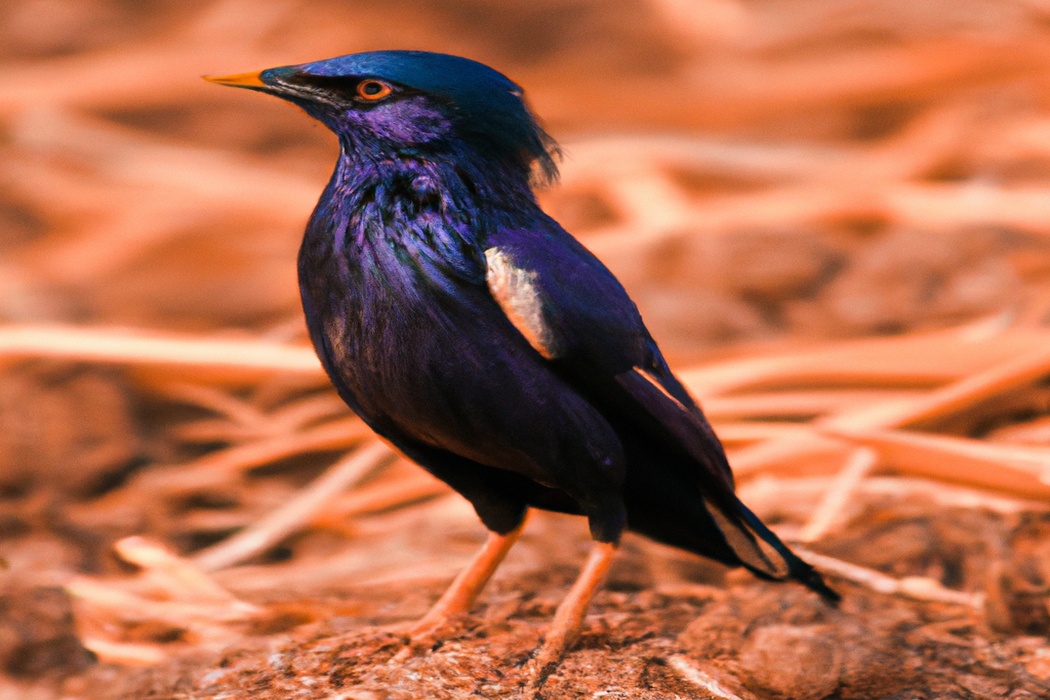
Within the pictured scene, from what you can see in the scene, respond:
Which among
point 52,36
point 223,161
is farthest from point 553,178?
point 52,36

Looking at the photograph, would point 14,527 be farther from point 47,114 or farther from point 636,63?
point 636,63

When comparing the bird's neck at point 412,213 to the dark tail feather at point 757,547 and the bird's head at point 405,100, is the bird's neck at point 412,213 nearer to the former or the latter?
the bird's head at point 405,100

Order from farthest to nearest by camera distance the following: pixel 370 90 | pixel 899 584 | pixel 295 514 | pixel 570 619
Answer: pixel 295 514
pixel 899 584
pixel 570 619
pixel 370 90

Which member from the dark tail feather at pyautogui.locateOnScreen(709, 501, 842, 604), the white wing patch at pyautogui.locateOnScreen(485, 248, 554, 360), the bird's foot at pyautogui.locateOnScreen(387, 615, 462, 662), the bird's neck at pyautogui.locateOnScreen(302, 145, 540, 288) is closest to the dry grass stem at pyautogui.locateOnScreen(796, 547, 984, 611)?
the dark tail feather at pyautogui.locateOnScreen(709, 501, 842, 604)

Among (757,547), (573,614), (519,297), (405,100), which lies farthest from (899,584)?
(405,100)

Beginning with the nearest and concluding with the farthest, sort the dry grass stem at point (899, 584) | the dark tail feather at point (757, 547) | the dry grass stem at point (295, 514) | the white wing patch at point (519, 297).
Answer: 1. the white wing patch at point (519, 297)
2. the dark tail feather at point (757, 547)
3. the dry grass stem at point (899, 584)
4. the dry grass stem at point (295, 514)

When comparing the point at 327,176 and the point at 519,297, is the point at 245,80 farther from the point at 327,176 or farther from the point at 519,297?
the point at 327,176

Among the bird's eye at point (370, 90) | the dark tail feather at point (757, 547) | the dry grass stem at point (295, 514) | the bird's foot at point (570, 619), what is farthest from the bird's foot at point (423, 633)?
the dry grass stem at point (295, 514)
